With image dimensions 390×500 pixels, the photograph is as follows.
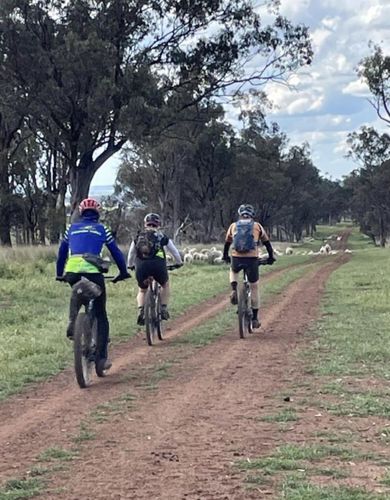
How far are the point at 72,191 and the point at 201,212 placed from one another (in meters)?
32.9

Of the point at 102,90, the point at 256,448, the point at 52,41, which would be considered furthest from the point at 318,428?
the point at 52,41

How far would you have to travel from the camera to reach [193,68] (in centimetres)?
3425

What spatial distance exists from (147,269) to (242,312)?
1576 millimetres

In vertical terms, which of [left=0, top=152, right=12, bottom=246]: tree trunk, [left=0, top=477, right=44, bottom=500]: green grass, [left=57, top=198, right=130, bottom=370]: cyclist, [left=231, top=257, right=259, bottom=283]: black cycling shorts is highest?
[left=0, top=152, right=12, bottom=246]: tree trunk

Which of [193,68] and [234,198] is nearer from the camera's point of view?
[193,68]

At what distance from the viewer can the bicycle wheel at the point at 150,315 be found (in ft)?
36.1

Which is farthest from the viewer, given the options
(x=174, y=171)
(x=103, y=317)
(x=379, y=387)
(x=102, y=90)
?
(x=174, y=171)

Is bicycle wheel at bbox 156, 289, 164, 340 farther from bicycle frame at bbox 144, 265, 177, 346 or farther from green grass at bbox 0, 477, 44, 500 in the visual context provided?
green grass at bbox 0, 477, 44, 500

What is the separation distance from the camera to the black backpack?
36.5 feet

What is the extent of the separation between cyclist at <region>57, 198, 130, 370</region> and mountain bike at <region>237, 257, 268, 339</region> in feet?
10.4

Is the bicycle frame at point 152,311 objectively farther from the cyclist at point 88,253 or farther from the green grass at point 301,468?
the green grass at point 301,468

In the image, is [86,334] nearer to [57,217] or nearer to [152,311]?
[152,311]

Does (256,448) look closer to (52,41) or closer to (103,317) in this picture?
(103,317)

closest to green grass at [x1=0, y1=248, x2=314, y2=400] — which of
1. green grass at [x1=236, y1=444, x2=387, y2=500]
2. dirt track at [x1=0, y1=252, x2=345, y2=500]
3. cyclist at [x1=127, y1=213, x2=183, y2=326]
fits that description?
dirt track at [x1=0, y1=252, x2=345, y2=500]
